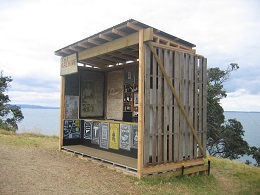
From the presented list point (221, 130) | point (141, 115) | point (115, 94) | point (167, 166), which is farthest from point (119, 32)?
point (221, 130)

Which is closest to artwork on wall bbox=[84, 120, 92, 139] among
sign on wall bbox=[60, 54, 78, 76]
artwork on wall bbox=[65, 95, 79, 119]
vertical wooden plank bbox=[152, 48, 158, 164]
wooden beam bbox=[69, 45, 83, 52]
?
artwork on wall bbox=[65, 95, 79, 119]

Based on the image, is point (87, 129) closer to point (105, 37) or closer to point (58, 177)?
point (58, 177)

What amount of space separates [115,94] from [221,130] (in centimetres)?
1374

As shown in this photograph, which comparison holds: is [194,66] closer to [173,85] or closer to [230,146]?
[173,85]

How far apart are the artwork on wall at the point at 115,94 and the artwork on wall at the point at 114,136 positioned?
1643 mm

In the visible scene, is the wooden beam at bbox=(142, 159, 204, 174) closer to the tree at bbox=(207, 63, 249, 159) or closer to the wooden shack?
the wooden shack

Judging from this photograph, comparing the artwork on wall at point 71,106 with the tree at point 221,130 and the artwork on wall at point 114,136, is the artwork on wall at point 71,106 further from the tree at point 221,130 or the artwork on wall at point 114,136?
the tree at point 221,130

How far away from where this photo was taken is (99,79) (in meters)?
11.5

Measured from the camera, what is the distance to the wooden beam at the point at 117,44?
6.38 metres

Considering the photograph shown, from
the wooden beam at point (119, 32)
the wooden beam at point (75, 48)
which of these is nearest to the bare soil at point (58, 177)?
the wooden beam at point (119, 32)

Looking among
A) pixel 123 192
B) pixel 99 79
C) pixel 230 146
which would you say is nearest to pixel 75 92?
pixel 99 79

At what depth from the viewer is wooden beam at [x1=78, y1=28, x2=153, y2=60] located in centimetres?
638

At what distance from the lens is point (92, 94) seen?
37.1ft

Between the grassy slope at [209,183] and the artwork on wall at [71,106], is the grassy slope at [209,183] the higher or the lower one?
the lower one
